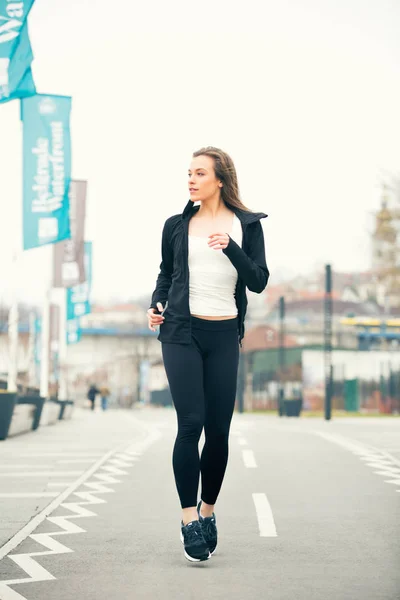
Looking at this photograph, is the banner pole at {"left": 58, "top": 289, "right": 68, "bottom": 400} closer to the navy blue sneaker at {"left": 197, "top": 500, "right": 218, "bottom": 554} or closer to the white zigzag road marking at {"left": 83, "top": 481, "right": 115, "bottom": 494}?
the white zigzag road marking at {"left": 83, "top": 481, "right": 115, "bottom": 494}

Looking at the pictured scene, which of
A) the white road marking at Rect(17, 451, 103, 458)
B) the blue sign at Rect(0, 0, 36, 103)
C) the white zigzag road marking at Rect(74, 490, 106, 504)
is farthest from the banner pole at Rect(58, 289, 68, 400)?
the white zigzag road marking at Rect(74, 490, 106, 504)

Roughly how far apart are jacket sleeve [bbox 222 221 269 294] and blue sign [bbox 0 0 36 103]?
8.81m

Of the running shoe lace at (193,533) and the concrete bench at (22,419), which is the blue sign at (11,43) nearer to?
the concrete bench at (22,419)

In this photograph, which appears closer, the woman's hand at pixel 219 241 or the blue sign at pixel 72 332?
the woman's hand at pixel 219 241

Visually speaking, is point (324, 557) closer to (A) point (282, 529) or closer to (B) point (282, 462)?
(A) point (282, 529)

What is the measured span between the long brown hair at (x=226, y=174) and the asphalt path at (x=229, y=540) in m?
1.85

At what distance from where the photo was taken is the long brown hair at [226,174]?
5.93m

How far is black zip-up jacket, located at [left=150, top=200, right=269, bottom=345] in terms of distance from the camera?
5.72 m

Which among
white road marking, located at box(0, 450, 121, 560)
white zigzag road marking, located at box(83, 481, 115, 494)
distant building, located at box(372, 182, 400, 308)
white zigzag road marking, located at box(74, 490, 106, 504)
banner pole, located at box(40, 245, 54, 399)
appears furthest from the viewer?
distant building, located at box(372, 182, 400, 308)

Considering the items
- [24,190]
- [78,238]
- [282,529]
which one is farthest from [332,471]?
[78,238]

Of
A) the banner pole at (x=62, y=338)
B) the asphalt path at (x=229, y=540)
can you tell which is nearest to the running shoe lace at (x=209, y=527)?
the asphalt path at (x=229, y=540)

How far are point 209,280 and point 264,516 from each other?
250 cm

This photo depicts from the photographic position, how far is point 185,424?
18.7 ft

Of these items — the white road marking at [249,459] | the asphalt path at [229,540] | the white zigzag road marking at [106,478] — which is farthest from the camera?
the white road marking at [249,459]
